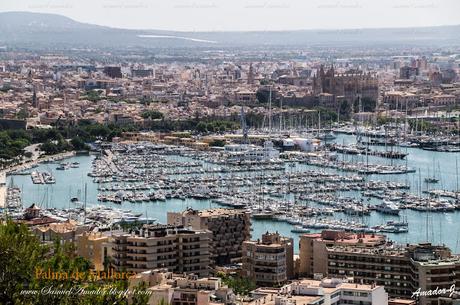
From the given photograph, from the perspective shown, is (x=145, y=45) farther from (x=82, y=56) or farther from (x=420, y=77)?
(x=420, y=77)

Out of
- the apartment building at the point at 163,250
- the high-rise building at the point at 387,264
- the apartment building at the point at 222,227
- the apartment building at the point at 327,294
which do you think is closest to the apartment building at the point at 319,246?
the high-rise building at the point at 387,264

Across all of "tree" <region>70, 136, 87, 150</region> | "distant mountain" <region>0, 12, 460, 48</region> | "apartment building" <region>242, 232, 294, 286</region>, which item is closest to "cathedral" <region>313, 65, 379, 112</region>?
"tree" <region>70, 136, 87, 150</region>

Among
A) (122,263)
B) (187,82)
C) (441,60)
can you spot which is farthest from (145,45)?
(122,263)

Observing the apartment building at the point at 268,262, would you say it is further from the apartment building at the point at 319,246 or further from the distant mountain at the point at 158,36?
the distant mountain at the point at 158,36

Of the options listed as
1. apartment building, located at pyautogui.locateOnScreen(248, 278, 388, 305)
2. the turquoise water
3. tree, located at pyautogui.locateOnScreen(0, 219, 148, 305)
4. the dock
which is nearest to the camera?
tree, located at pyautogui.locateOnScreen(0, 219, 148, 305)

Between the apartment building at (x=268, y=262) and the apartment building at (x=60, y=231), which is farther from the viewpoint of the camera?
the apartment building at (x=60, y=231)

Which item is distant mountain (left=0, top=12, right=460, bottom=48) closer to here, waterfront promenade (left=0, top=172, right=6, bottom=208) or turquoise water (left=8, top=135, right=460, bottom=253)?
turquoise water (left=8, top=135, right=460, bottom=253)
